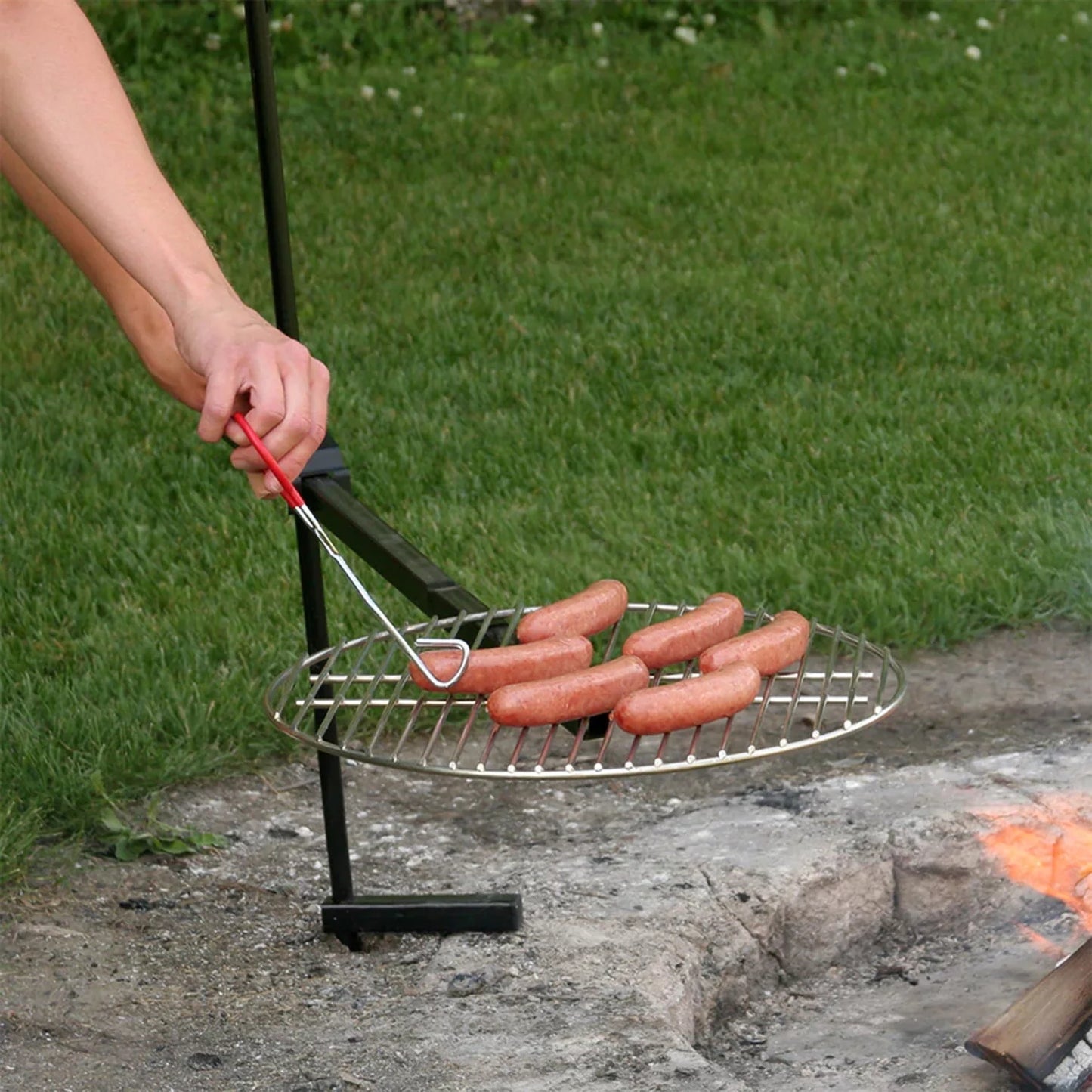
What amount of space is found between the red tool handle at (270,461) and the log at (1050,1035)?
3.92ft

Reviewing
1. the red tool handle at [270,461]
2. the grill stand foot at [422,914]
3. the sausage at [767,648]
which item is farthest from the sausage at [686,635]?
the grill stand foot at [422,914]

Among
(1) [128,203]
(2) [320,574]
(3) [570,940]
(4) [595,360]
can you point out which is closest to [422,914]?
(3) [570,940]

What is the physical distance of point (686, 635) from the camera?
7.63 feet

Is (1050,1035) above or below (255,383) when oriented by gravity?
below

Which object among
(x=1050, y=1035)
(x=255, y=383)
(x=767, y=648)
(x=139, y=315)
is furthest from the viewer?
(x=139, y=315)

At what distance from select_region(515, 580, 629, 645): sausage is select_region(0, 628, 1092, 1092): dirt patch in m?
0.58

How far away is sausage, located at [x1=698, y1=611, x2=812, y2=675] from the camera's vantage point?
2.24m

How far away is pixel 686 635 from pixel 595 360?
3.20 metres

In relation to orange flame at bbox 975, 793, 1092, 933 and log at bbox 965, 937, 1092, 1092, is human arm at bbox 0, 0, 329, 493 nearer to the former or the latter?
log at bbox 965, 937, 1092, 1092

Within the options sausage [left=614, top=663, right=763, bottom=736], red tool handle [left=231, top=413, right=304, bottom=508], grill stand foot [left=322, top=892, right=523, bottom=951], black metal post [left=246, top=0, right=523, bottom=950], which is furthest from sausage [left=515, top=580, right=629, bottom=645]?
grill stand foot [left=322, top=892, right=523, bottom=951]

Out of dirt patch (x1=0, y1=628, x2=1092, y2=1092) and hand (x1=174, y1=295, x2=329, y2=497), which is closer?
hand (x1=174, y1=295, x2=329, y2=497)

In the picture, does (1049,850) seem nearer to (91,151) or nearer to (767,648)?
(767,648)

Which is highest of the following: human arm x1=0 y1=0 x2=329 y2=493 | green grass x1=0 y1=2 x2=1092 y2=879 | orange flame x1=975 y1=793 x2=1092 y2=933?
human arm x1=0 y1=0 x2=329 y2=493

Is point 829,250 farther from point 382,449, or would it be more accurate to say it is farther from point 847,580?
point 847,580
